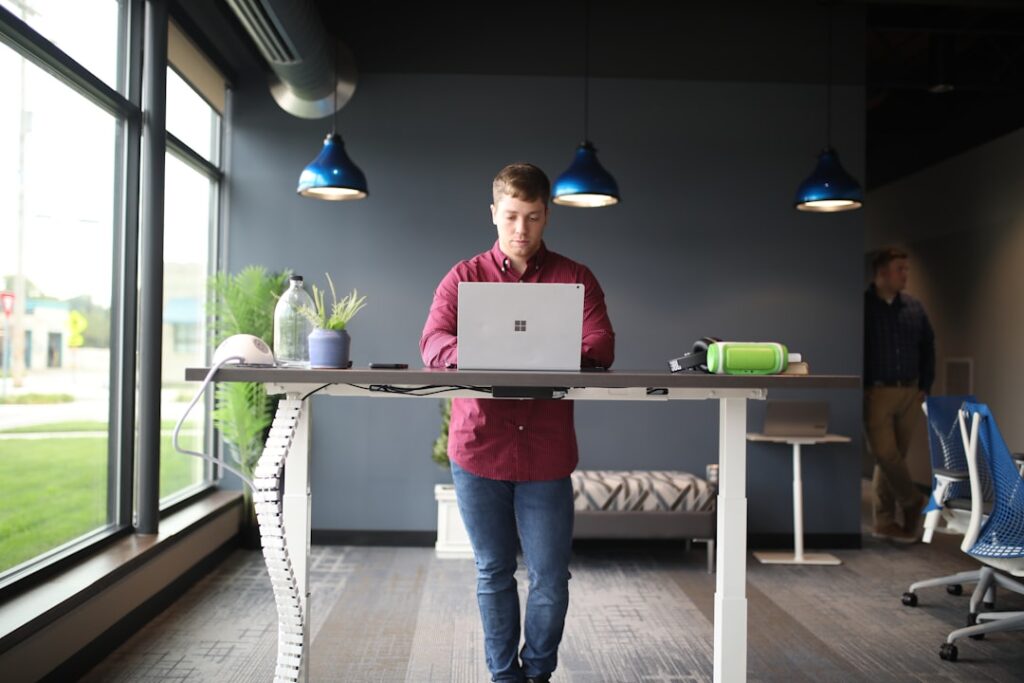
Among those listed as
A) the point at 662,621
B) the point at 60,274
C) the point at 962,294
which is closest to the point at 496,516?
the point at 662,621

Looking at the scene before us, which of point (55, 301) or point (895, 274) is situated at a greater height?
point (895, 274)

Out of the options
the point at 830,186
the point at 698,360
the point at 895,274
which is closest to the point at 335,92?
the point at 830,186

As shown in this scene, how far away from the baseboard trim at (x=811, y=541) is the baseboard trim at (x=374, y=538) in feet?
7.43

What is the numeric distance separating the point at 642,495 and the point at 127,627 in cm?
298

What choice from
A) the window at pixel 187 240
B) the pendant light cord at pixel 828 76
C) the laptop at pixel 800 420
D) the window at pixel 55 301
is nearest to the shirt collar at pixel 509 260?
the window at pixel 55 301

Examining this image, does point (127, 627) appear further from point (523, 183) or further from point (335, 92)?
point (335, 92)

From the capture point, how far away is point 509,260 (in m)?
2.68

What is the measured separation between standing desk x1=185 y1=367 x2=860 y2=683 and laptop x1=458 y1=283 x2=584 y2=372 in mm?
75

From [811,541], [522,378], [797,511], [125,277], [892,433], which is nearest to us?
[522,378]

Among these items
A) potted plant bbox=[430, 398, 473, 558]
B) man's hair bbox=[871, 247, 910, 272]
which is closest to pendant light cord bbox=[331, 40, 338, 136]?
potted plant bbox=[430, 398, 473, 558]

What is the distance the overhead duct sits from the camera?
13.9ft

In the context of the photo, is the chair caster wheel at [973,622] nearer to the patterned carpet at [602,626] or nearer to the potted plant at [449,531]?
the patterned carpet at [602,626]

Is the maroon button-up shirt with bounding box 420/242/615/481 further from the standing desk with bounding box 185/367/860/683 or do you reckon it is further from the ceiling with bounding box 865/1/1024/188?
the ceiling with bounding box 865/1/1024/188

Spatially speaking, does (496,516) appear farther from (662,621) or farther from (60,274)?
(60,274)
